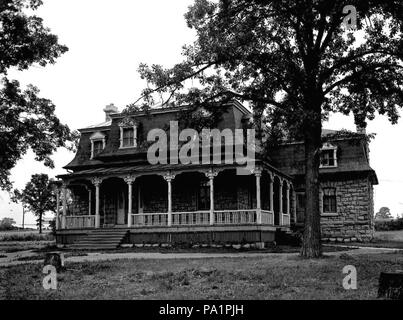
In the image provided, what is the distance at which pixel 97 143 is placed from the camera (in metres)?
31.5

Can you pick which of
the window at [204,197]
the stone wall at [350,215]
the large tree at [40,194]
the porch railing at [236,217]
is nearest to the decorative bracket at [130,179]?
the window at [204,197]

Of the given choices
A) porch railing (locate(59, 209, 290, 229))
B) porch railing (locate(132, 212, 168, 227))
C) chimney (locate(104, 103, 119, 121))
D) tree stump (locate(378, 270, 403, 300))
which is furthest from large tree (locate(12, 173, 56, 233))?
tree stump (locate(378, 270, 403, 300))

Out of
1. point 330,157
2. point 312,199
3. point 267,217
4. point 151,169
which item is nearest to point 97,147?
point 151,169

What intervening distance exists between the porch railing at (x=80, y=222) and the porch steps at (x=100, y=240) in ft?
3.87

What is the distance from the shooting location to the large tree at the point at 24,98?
68.6 feet

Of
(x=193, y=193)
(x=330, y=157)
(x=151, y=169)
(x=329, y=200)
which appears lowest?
(x=329, y=200)

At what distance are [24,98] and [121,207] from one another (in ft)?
30.0

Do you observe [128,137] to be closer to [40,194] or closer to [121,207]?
[121,207]

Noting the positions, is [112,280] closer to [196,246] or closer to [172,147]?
[196,246]

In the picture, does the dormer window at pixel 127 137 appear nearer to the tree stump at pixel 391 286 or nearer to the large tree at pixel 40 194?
the tree stump at pixel 391 286

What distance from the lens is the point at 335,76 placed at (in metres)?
18.4

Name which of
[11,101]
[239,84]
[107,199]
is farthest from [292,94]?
[107,199]

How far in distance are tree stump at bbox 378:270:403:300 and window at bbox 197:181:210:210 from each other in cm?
1958

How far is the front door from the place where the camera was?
2931 cm
